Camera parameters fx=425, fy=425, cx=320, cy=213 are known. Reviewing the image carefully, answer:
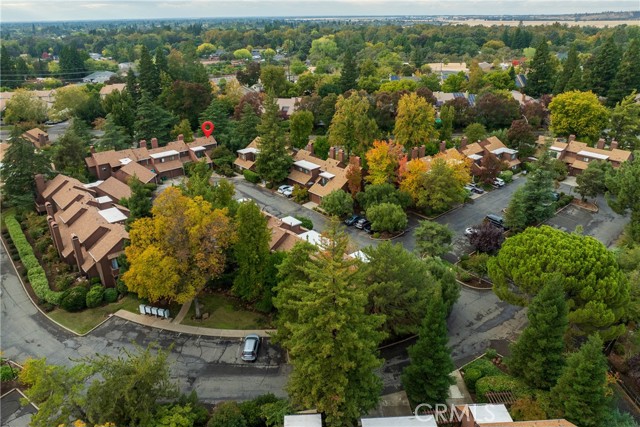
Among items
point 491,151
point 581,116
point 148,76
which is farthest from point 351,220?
point 148,76

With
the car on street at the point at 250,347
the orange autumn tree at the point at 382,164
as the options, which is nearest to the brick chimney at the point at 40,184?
the car on street at the point at 250,347

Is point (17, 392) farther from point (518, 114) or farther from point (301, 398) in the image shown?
point (518, 114)

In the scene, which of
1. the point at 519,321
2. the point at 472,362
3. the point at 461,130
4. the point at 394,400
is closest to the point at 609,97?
the point at 461,130

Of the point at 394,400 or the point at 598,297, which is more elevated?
the point at 598,297

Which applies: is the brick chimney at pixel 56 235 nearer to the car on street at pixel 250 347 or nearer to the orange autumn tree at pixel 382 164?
the car on street at pixel 250 347

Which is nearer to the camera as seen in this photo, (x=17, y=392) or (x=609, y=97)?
(x=17, y=392)

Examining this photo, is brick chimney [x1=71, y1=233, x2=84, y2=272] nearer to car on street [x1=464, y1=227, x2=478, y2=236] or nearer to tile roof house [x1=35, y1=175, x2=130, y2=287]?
tile roof house [x1=35, y1=175, x2=130, y2=287]

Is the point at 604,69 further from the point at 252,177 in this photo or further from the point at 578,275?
the point at 578,275

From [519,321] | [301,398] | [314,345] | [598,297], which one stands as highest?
[314,345]
